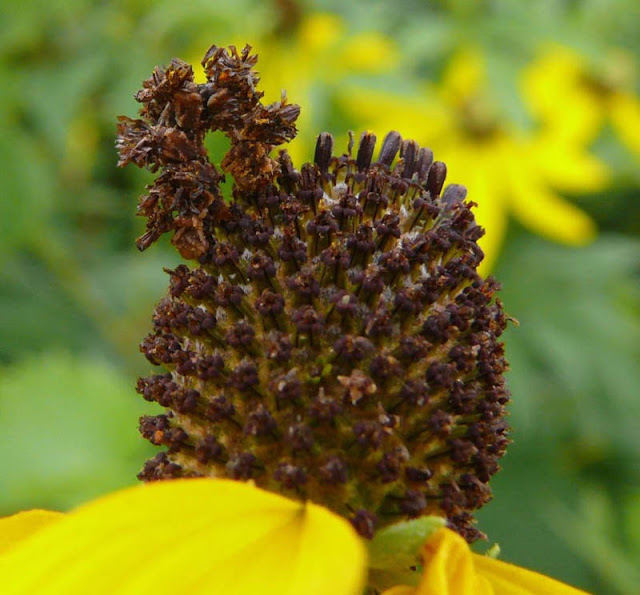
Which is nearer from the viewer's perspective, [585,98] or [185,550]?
[185,550]

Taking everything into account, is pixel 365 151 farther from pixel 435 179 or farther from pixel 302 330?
pixel 302 330

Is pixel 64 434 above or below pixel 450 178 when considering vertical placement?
below

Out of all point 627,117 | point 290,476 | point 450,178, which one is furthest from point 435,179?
point 627,117

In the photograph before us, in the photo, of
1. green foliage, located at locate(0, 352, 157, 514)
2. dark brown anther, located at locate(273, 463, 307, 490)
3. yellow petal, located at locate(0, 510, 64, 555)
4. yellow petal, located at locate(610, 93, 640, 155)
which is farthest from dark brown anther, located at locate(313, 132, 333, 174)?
yellow petal, located at locate(610, 93, 640, 155)

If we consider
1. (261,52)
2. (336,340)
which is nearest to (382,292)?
(336,340)

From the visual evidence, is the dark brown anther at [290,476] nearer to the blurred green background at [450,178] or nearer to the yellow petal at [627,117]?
the blurred green background at [450,178]

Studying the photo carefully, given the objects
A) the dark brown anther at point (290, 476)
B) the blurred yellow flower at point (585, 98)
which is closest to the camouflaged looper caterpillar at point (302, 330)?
the dark brown anther at point (290, 476)
